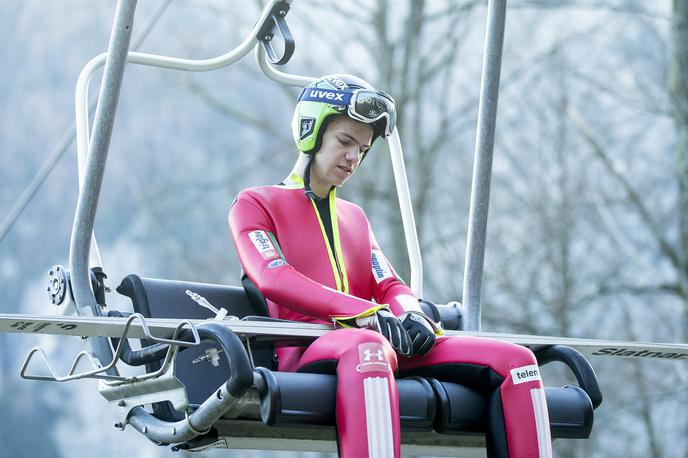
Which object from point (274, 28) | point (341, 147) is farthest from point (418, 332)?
point (274, 28)

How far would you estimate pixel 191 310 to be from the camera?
3.65m

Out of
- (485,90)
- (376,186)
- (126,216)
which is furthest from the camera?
(126,216)

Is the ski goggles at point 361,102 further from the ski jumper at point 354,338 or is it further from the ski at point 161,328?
the ski at point 161,328

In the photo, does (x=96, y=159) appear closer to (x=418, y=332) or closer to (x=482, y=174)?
(x=418, y=332)

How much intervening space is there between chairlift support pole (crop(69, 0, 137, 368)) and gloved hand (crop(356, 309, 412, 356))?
0.65 meters

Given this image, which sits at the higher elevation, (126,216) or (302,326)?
(302,326)

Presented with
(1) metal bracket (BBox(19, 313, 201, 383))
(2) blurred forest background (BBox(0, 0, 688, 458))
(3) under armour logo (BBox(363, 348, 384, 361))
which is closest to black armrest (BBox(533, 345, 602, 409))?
(3) under armour logo (BBox(363, 348, 384, 361))

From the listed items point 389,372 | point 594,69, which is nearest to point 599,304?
point 594,69

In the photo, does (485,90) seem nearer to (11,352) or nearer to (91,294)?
(91,294)

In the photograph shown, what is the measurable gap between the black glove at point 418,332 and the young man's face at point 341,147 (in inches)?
17.9

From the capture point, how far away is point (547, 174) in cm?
1311

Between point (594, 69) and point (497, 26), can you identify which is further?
point (594, 69)

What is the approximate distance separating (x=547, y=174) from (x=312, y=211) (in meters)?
9.61

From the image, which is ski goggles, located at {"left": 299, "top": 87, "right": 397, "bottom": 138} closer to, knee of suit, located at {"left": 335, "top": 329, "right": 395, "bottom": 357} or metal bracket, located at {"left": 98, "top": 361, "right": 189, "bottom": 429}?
knee of suit, located at {"left": 335, "top": 329, "right": 395, "bottom": 357}
